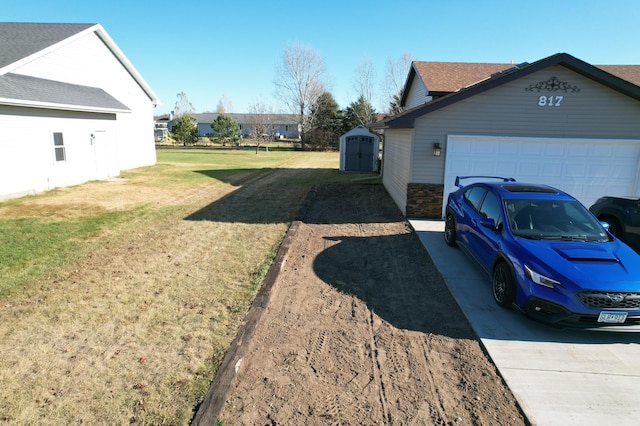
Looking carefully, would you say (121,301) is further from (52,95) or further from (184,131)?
(184,131)

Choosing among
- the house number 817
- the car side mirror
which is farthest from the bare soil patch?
the house number 817

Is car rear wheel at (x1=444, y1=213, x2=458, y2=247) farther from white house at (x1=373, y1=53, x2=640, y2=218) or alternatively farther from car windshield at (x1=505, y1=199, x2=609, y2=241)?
white house at (x1=373, y1=53, x2=640, y2=218)

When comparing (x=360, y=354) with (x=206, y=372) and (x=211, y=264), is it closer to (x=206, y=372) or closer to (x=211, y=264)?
(x=206, y=372)

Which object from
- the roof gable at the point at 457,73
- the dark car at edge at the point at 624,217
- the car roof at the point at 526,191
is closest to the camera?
the car roof at the point at 526,191

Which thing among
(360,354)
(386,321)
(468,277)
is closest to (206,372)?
(360,354)

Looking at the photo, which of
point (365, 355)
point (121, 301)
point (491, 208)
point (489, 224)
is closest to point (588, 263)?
point (489, 224)

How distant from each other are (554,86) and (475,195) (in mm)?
5035

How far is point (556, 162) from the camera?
10641 mm

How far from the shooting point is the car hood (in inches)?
183

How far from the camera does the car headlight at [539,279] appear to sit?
15.8 feet

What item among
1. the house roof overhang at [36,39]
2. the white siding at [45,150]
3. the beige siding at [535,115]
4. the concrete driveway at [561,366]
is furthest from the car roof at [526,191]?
the house roof overhang at [36,39]

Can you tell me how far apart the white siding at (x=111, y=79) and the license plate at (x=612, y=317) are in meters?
20.1

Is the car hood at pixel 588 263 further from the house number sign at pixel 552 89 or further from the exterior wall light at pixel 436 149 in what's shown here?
the house number sign at pixel 552 89

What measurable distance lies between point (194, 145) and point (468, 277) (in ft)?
178
